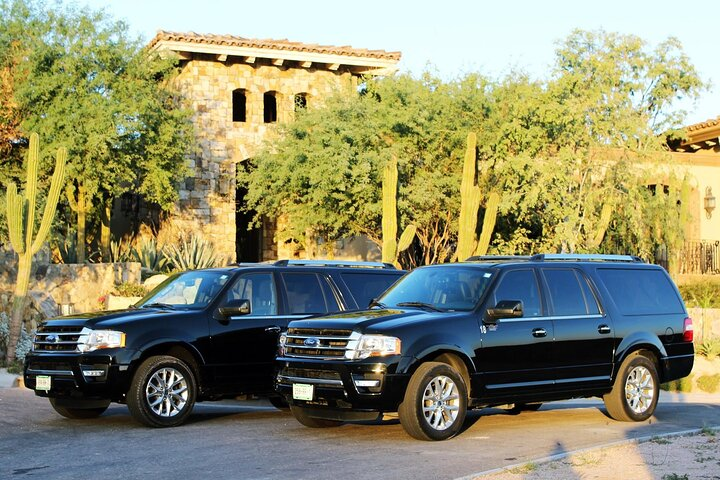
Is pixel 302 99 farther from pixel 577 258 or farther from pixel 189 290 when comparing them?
pixel 577 258

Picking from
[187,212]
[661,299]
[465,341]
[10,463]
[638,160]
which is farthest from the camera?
[187,212]

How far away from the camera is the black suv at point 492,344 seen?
1050 cm

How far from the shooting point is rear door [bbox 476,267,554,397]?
11.1 meters

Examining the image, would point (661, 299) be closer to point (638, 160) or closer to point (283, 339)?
point (283, 339)

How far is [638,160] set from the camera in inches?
Answer: 1097

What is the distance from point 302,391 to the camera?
1077cm

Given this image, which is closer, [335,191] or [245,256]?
[335,191]

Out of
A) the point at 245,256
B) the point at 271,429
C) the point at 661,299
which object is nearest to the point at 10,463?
the point at 271,429

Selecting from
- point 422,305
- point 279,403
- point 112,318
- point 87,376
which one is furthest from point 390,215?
point 87,376

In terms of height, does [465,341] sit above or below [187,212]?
below

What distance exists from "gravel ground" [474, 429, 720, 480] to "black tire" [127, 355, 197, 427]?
177 inches

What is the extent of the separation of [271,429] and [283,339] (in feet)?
3.55

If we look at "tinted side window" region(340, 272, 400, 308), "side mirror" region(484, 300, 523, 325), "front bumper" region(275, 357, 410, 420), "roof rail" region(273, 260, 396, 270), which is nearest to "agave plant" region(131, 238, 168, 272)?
"roof rail" region(273, 260, 396, 270)

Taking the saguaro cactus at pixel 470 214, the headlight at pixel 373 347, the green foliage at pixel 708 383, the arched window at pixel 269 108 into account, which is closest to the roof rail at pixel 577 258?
the headlight at pixel 373 347
